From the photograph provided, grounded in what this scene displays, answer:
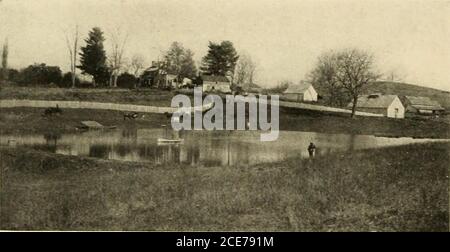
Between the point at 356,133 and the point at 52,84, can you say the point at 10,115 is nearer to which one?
the point at 52,84

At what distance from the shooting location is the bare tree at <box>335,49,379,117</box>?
143ft

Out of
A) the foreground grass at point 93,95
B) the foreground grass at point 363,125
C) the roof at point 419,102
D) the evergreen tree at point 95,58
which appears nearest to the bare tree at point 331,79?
the foreground grass at point 363,125

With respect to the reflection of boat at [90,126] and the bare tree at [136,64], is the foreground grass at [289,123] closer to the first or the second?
the reflection of boat at [90,126]

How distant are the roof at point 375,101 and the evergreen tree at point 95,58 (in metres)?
35.7

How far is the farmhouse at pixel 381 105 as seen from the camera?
6009 centimetres

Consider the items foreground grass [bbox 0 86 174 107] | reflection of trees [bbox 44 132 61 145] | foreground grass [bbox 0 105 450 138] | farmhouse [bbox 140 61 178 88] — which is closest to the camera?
reflection of trees [bbox 44 132 61 145]

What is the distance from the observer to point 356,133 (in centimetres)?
4319

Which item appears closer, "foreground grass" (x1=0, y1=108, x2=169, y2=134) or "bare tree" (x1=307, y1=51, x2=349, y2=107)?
"foreground grass" (x1=0, y1=108, x2=169, y2=134)

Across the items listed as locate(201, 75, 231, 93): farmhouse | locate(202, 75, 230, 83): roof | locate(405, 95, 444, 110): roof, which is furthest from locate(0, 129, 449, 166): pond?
locate(202, 75, 230, 83): roof

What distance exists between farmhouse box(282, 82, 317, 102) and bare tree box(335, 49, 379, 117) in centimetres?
2774

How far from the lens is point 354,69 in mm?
50594

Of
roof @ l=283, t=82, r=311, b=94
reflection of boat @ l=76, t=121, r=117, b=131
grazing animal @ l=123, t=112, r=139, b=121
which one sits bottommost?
reflection of boat @ l=76, t=121, r=117, b=131

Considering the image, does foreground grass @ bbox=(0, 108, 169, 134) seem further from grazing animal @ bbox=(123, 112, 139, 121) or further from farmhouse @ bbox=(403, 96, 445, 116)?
farmhouse @ bbox=(403, 96, 445, 116)

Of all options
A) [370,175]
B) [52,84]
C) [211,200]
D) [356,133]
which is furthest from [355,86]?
[211,200]
